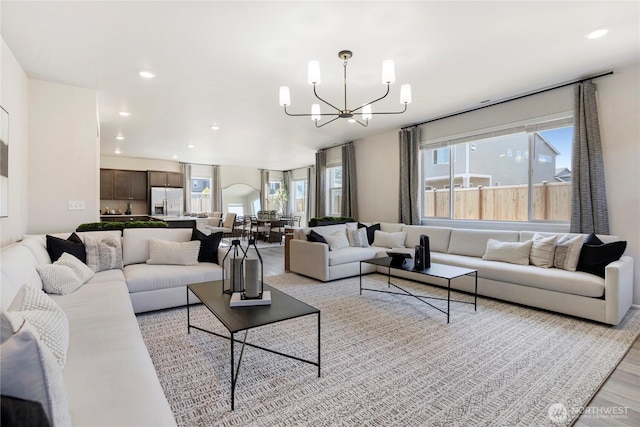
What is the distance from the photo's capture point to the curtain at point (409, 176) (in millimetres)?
5633

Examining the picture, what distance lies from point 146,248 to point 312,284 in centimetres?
221

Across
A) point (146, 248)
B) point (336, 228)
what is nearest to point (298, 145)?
Result: point (336, 228)

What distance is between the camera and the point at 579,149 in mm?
3715

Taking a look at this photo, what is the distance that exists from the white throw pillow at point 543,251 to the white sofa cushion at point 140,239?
423 centimetres

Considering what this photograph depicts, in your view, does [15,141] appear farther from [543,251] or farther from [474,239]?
[543,251]

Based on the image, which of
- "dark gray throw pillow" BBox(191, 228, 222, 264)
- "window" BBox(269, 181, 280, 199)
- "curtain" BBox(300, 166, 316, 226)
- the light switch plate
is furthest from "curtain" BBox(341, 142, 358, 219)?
"window" BBox(269, 181, 280, 199)

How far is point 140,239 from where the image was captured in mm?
3666

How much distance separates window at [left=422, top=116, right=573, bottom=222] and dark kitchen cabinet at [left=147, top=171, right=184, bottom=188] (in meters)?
7.42

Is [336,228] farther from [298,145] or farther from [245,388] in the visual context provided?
[245,388]

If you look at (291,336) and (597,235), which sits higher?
(597,235)

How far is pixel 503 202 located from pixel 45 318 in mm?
5245

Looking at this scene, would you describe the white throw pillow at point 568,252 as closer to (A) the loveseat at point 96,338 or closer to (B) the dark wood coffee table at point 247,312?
(B) the dark wood coffee table at point 247,312

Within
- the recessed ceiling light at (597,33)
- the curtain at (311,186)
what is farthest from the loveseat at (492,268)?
the curtain at (311,186)

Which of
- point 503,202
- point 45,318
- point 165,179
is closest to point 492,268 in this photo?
point 503,202
